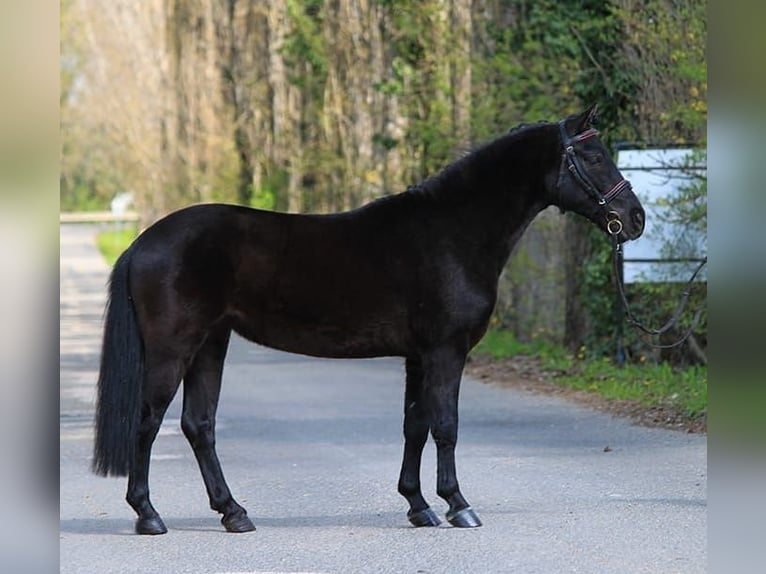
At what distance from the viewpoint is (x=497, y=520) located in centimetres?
882

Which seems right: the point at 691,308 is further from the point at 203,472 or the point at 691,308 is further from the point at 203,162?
the point at 203,162

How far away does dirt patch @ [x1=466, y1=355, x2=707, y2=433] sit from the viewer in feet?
43.2

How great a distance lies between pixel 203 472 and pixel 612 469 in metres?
3.28

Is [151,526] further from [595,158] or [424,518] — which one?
[595,158]

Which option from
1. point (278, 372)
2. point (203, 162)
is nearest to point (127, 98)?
point (203, 162)

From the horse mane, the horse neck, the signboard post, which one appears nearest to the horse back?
the horse neck

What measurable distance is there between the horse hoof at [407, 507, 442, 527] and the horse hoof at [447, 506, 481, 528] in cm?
10

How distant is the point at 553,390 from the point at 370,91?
14230 mm

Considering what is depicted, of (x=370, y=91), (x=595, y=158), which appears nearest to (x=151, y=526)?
(x=595, y=158)

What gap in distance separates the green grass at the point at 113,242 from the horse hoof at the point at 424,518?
43546 millimetres

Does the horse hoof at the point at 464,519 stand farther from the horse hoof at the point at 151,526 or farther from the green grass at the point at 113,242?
the green grass at the point at 113,242

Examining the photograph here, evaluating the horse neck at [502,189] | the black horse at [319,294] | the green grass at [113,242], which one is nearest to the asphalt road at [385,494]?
the black horse at [319,294]

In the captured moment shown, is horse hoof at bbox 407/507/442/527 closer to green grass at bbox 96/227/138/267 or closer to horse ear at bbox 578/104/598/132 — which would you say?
horse ear at bbox 578/104/598/132

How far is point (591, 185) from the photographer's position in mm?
8672
